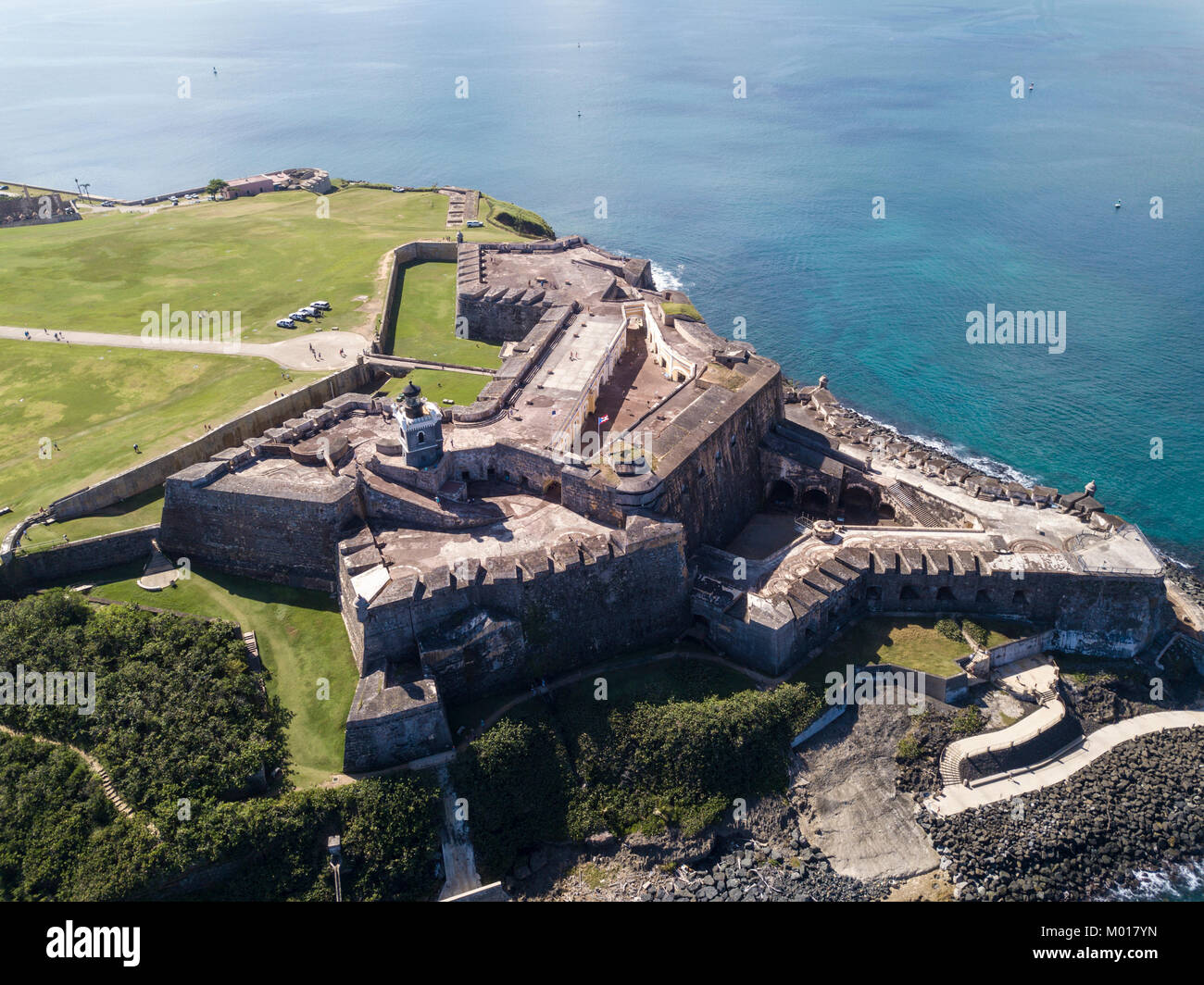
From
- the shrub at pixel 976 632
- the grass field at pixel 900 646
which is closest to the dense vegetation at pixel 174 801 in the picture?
the grass field at pixel 900 646

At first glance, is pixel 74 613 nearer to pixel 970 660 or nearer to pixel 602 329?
pixel 602 329

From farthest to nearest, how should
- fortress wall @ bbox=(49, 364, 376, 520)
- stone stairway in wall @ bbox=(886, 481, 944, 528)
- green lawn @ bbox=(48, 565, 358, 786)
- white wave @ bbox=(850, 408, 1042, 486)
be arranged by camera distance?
white wave @ bbox=(850, 408, 1042, 486) → stone stairway in wall @ bbox=(886, 481, 944, 528) → fortress wall @ bbox=(49, 364, 376, 520) → green lawn @ bbox=(48, 565, 358, 786)

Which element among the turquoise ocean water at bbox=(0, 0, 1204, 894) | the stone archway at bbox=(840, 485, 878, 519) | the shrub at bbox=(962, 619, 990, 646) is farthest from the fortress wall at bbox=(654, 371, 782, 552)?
the turquoise ocean water at bbox=(0, 0, 1204, 894)

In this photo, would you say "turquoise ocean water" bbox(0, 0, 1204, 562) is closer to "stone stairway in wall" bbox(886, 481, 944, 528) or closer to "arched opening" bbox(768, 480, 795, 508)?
"stone stairway in wall" bbox(886, 481, 944, 528)

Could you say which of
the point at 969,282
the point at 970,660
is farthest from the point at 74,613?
the point at 969,282

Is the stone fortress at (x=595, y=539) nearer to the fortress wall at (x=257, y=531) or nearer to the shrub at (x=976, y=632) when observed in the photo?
the fortress wall at (x=257, y=531)

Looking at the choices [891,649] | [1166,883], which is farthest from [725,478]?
[1166,883]

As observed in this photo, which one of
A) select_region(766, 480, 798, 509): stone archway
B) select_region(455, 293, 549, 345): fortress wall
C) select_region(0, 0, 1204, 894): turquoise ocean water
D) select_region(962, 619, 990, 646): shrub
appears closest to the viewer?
select_region(962, 619, 990, 646): shrub
